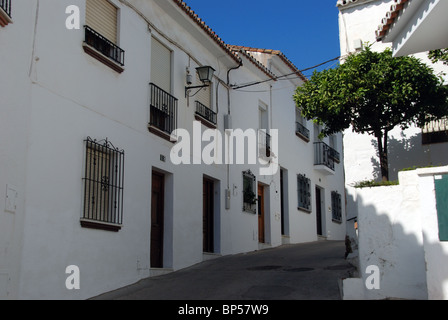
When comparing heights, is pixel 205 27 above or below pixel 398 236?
above

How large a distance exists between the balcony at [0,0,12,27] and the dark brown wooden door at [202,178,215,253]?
749cm

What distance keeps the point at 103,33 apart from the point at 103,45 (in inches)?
10.5

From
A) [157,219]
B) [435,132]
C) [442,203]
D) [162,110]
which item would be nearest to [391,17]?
[442,203]

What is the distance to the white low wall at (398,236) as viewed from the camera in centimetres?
845

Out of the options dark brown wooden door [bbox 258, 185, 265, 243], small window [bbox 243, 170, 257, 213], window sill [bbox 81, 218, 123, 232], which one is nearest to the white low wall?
window sill [bbox 81, 218, 123, 232]

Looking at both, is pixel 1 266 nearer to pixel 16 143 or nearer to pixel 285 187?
pixel 16 143

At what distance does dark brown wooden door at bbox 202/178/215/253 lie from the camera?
1445cm

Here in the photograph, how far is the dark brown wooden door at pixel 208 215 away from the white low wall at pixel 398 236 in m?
5.88

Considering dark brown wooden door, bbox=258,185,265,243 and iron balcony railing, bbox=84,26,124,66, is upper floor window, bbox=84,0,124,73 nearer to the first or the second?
iron balcony railing, bbox=84,26,124,66

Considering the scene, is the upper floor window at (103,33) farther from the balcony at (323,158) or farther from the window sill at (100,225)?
the balcony at (323,158)

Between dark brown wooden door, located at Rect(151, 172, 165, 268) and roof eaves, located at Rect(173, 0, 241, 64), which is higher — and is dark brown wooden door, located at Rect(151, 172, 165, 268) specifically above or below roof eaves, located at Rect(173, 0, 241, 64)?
below

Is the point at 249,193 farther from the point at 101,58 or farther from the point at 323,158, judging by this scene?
the point at 101,58

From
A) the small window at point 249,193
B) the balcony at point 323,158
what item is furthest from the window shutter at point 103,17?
the balcony at point 323,158

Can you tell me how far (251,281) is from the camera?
10609 mm
